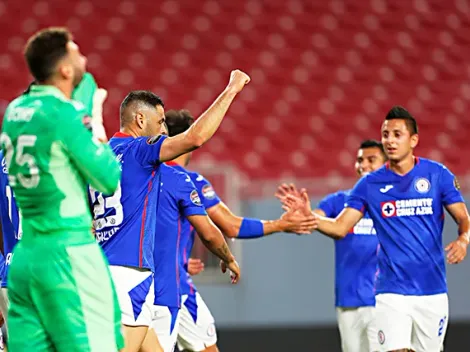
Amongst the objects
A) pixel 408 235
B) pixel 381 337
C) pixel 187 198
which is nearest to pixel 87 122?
pixel 187 198

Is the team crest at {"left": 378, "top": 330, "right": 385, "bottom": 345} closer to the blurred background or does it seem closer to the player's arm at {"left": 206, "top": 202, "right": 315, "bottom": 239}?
the player's arm at {"left": 206, "top": 202, "right": 315, "bottom": 239}

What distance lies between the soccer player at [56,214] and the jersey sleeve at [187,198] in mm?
2122

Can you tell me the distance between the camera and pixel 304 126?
13195 mm

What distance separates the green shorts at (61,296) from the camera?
3.90 m

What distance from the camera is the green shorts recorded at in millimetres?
3902

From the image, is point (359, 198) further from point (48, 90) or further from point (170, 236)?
point (48, 90)

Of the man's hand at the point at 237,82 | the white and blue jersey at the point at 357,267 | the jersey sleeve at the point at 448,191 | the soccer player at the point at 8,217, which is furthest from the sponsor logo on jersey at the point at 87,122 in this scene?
the white and blue jersey at the point at 357,267

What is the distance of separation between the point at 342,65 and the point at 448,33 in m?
1.91

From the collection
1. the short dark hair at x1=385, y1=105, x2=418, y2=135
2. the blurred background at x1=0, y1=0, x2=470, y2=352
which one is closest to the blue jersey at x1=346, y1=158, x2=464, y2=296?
the short dark hair at x1=385, y1=105, x2=418, y2=135

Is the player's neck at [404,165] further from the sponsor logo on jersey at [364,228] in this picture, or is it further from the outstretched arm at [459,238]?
the sponsor logo on jersey at [364,228]

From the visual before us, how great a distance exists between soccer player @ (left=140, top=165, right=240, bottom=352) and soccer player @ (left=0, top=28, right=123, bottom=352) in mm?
2099

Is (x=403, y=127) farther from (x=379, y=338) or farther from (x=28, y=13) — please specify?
(x=28, y=13)

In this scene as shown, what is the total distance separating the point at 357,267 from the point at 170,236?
2142 millimetres

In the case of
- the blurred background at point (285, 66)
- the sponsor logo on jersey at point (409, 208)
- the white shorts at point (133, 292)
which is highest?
the blurred background at point (285, 66)
